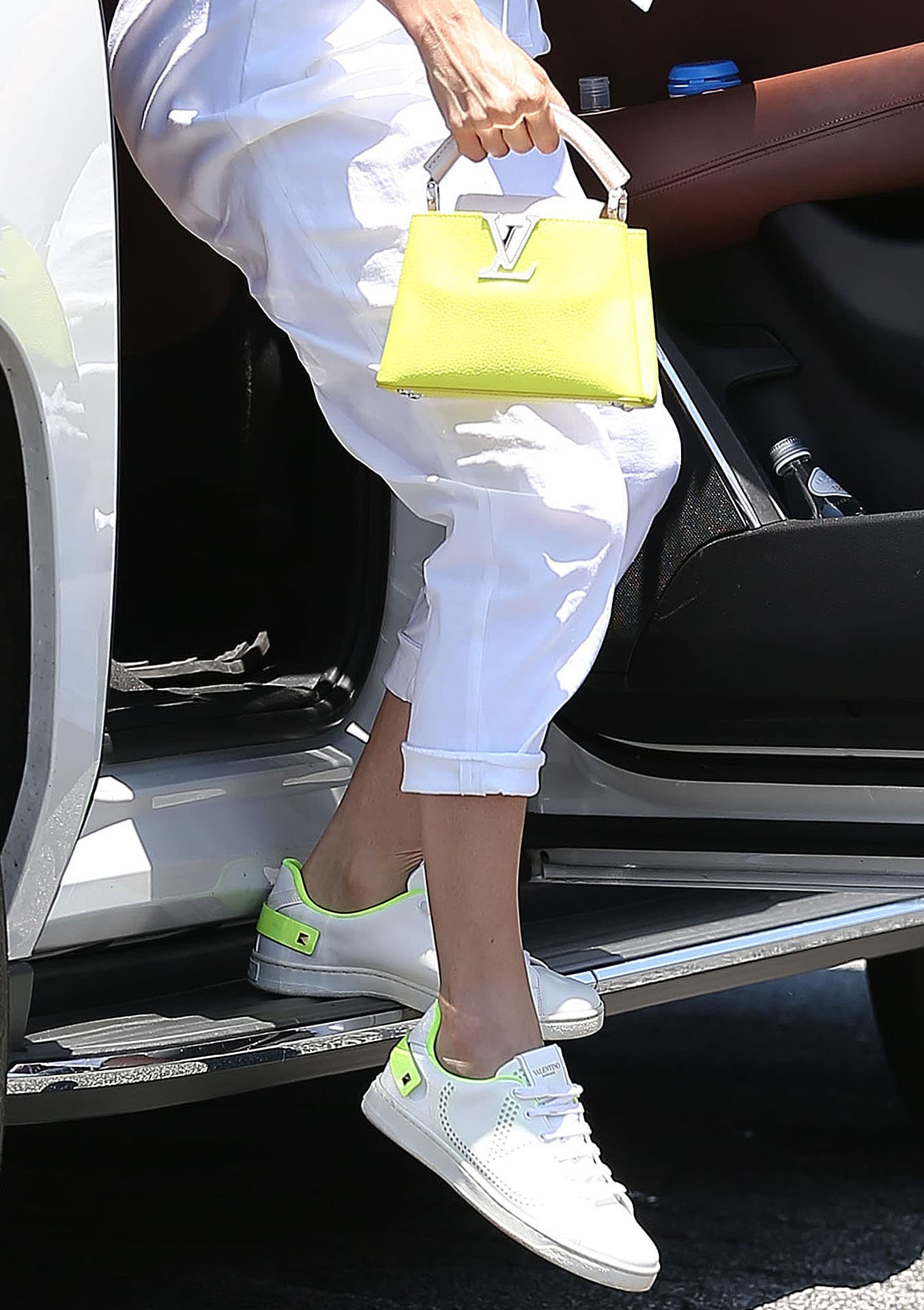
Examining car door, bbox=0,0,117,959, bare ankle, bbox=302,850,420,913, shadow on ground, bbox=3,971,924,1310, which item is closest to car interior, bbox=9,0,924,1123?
bare ankle, bbox=302,850,420,913

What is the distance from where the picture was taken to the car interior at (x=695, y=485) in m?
1.90

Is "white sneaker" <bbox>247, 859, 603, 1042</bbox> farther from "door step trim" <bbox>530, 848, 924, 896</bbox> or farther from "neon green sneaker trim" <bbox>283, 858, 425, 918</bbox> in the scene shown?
"door step trim" <bbox>530, 848, 924, 896</bbox>

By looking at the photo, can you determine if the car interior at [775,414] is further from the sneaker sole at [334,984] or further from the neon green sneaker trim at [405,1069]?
the neon green sneaker trim at [405,1069]

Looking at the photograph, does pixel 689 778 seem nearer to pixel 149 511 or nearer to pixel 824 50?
pixel 149 511

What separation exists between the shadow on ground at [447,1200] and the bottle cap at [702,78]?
1.31m

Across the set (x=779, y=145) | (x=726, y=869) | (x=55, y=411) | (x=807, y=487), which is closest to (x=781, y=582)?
(x=807, y=487)

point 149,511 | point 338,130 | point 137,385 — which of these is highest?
point 338,130

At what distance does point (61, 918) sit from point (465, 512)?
1.65 feet

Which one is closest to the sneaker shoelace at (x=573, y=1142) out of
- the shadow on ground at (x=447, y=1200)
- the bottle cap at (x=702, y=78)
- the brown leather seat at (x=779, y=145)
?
the shadow on ground at (x=447, y=1200)

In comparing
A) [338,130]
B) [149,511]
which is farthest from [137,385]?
[338,130]

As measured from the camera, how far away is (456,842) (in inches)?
62.0

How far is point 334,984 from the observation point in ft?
5.75

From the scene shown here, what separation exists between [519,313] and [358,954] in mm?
644

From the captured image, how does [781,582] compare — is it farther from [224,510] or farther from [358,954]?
[224,510]
